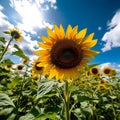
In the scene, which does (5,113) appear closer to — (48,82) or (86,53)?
(48,82)

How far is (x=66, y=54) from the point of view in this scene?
3.18 metres

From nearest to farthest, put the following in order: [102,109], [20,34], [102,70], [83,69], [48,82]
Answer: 1. [48,82]
2. [83,69]
3. [102,109]
4. [20,34]
5. [102,70]

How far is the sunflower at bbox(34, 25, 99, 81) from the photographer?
298 centimetres

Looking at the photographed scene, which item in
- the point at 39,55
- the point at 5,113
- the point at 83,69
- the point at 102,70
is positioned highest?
the point at 102,70

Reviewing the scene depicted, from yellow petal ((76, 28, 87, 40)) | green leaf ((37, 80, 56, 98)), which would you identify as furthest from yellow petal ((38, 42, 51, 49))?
green leaf ((37, 80, 56, 98))

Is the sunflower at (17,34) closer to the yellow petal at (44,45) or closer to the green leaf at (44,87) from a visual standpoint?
the yellow petal at (44,45)

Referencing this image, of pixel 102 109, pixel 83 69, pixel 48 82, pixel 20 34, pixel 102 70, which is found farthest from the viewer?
pixel 102 70

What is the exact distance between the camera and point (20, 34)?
8062 mm

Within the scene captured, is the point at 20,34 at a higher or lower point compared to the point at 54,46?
higher

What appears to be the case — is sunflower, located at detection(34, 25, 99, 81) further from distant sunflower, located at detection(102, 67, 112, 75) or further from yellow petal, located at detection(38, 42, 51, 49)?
distant sunflower, located at detection(102, 67, 112, 75)

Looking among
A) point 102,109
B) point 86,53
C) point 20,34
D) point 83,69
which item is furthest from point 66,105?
point 20,34

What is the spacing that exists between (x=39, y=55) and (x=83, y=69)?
0.64m

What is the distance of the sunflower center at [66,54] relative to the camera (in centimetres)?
308

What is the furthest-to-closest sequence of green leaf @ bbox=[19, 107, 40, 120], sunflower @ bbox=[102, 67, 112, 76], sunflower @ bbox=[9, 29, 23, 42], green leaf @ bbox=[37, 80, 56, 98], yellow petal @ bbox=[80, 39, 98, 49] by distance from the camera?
sunflower @ bbox=[102, 67, 112, 76] < sunflower @ bbox=[9, 29, 23, 42] < yellow petal @ bbox=[80, 39, 98, 49] < green leaf @ bbox=[19, 107, 40, 120] < green leaf @ bbox=[37, 80, 56, 98]
